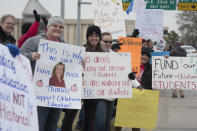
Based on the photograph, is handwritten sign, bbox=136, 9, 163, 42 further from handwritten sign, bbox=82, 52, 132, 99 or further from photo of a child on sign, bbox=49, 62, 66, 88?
photo of a child on sign, bbox=49, 62, 66, 88

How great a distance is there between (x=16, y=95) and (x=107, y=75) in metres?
3.04

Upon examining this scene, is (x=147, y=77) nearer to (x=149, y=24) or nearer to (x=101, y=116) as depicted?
(x=101, y=116)

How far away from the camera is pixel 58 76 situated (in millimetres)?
5281

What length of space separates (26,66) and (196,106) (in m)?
8.57

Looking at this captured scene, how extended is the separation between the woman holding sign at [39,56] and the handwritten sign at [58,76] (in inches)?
3.9

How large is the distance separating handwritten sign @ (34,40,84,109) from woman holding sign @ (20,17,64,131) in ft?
0.32

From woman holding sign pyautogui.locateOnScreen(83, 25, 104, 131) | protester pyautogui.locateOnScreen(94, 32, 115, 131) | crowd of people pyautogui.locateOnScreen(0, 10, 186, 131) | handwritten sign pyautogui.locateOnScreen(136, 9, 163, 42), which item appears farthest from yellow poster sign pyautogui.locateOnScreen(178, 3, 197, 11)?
woman holding sign pyautogui.locateOnScreen(83, 25, 104, 131)

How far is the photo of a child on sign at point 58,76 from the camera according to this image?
5211 mm

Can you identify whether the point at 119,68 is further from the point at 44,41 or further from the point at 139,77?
the point at 44,41

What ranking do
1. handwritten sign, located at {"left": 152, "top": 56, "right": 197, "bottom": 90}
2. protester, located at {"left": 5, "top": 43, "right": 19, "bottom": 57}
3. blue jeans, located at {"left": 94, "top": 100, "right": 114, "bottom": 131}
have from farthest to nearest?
handwritten sign, located at {"left": 152, "top": 56, "right": 197, "bottom": 90}
blue jeans, located at {"left": 94, "top": 100, "right": 114, "bottom": 131}
protester, located at {"left": 5, "top": 43, "right": 19, "bottom": 57}

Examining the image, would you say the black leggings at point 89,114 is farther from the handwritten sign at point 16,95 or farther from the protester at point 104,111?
the handwritten sign at point 16,95

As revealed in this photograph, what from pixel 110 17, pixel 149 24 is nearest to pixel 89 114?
pixel 110 17

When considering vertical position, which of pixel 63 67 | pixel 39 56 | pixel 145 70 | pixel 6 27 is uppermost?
pixel 6 27

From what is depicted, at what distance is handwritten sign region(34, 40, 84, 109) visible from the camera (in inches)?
203
